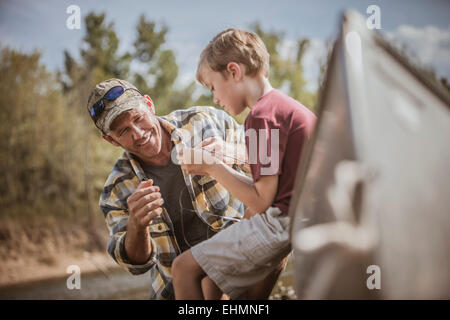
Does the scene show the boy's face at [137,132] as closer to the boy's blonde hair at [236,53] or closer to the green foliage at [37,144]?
the boy's blonde hair at [236,53]

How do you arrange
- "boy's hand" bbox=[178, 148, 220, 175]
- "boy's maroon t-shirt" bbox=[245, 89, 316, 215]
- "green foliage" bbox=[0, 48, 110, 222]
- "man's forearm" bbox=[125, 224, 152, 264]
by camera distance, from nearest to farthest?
1. "boy's maroon t-shirt" bbox=[245, 89, 316, 215]
2. "boy's hand" bbox=[178, 148, 220, 175]
3. "man's forearm" bbox=[125, 224, 152, 264]
4. "green foliage" bbox=[0, 48, 110, 222]

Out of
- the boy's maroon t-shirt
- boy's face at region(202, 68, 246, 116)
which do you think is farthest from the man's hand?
boy's face at region(202, 68, 246, 116)

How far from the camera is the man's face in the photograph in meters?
2.41

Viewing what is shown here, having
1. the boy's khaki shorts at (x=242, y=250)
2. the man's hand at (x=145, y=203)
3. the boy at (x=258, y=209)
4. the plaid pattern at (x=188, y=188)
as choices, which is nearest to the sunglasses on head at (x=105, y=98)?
the plaid pattern at (x=188, y=188)

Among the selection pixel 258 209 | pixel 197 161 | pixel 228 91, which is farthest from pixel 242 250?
pixel 228 91

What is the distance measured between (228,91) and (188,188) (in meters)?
0.83

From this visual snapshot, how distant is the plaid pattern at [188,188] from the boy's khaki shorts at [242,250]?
32.2 inches

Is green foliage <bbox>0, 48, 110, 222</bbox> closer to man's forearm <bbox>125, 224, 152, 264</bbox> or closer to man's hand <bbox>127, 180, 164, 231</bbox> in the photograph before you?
man's forearm <bbox>125, 224, 152, 264</bbox>

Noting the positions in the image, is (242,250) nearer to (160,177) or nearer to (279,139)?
(279,139)

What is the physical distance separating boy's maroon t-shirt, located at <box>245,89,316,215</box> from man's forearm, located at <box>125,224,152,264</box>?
75 cm

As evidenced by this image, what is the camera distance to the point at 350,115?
1.21m

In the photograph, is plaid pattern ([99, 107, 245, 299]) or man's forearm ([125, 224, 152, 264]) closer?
man's forearm ([125, 224, 152, 264])

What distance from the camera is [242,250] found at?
5.40ft

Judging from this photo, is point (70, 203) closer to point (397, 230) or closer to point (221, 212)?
point (221, 212)
